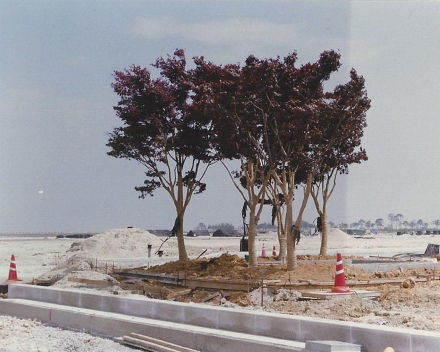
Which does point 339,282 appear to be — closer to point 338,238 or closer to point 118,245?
point 118,245

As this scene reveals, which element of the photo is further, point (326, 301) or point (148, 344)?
point (326, 301)

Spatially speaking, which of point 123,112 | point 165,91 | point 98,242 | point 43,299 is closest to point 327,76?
point 165,91

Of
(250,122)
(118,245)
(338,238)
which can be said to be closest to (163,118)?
(250,122)

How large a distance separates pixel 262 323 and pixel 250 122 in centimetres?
897

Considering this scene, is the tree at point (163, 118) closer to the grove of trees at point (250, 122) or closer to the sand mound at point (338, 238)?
the grove of trees at point (250, 122)

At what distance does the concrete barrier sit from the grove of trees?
6.05m

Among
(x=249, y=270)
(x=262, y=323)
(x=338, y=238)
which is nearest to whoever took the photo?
(x=262, y=323)

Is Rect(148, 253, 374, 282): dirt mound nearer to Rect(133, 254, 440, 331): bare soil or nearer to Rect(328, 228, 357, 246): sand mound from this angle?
Rect(133, 254, 440, 331): bare soil

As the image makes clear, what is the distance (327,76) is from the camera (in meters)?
18.0

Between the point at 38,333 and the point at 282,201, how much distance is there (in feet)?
45.0

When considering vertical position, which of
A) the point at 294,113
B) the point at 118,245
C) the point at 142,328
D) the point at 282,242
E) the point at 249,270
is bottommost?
the point at 142,328

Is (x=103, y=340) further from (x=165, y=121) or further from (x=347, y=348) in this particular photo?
(x=165, y=121)

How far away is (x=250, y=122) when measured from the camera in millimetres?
18172

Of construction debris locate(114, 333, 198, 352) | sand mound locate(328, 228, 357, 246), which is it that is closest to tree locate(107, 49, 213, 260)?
construction debris locate(114, 333, 198, 352)
